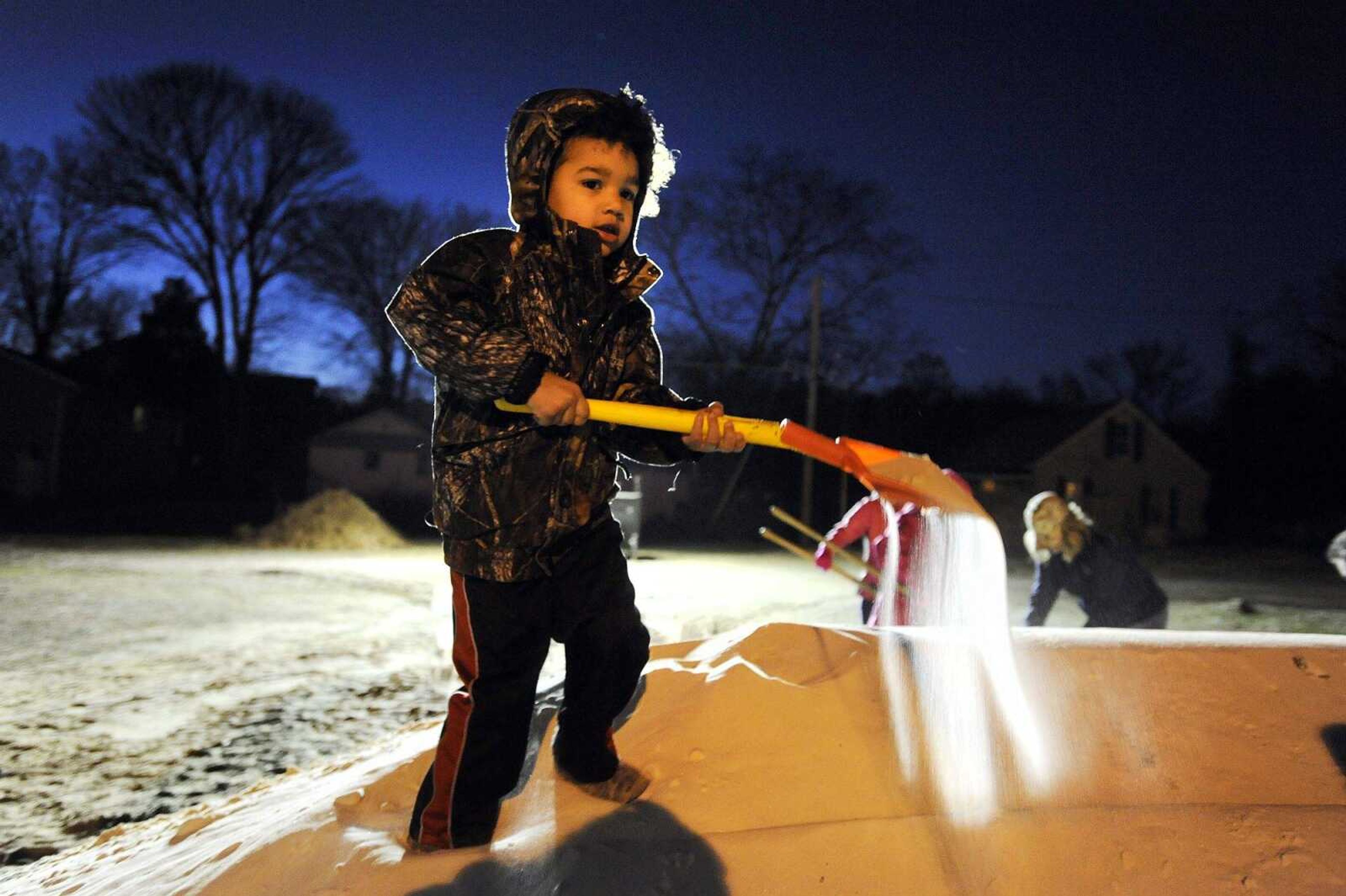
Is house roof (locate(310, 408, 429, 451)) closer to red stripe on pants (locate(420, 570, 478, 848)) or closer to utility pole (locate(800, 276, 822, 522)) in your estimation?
utility pole (locate(800, 276, 822, 522))

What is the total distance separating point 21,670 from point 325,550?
11272 mm

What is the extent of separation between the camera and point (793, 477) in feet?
93.8

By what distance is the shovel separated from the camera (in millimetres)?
2078

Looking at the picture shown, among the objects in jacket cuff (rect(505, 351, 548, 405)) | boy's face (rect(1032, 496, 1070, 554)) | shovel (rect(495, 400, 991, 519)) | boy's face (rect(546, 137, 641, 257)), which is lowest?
boy's face (rect(1032, 496, 1070, 554))

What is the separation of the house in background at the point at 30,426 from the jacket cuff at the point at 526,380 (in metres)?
31.1

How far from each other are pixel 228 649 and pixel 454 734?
18.6ft

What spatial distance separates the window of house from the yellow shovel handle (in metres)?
33.6

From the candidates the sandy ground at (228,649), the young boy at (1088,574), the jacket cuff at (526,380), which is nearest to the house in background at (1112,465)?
the sandy ground at (228,649)

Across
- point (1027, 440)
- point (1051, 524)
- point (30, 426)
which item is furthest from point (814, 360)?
point (30, 426)

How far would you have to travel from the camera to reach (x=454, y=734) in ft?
6.82

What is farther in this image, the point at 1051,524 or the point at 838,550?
the point at 1051,524

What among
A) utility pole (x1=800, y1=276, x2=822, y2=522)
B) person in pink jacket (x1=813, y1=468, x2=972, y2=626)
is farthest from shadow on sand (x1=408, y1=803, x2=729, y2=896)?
utility pole (x1=800, y1=276, x2=822, y2=522)

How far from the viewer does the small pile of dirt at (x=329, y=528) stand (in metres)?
17.6

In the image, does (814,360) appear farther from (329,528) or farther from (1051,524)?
(1051,524)
